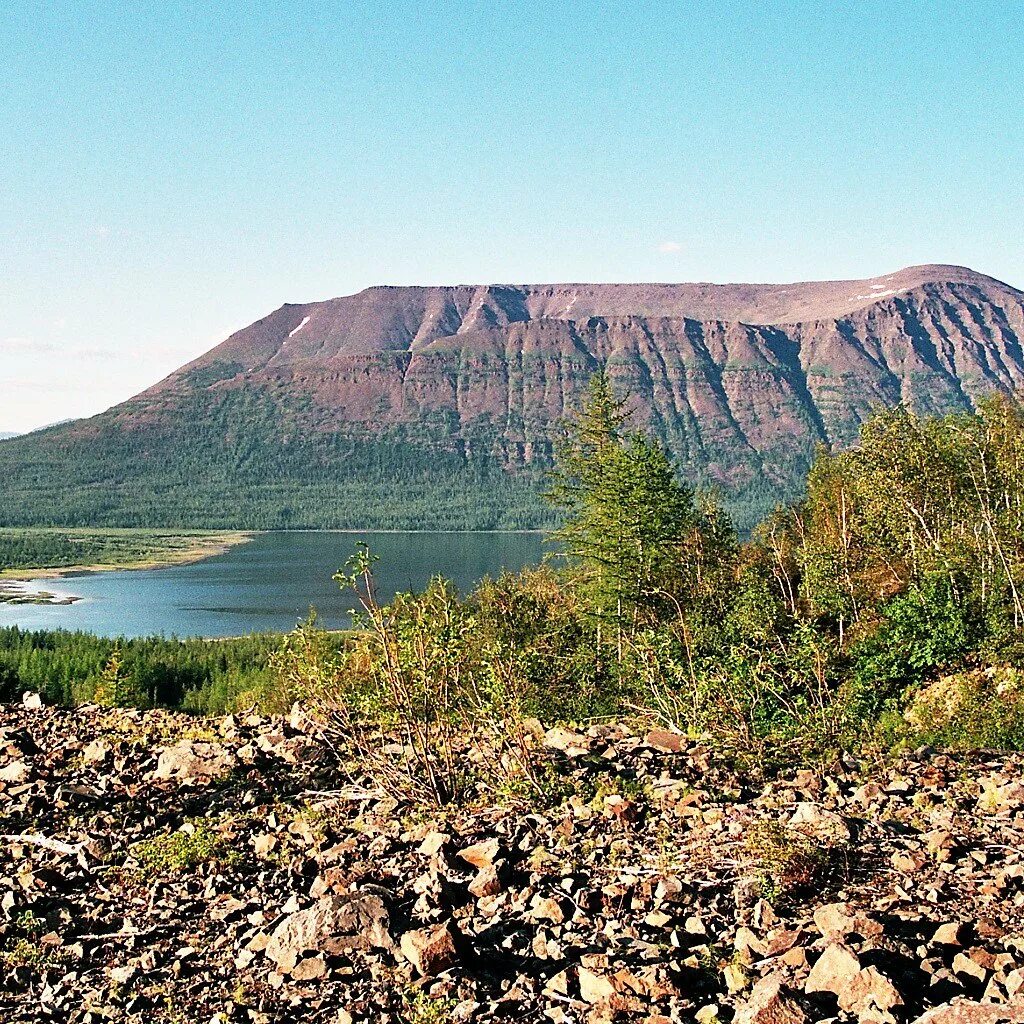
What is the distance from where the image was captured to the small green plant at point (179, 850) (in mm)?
8177

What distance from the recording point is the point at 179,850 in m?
8.33

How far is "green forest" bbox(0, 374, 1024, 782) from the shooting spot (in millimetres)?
10203

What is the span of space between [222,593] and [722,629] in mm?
125921

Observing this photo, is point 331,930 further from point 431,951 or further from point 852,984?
point 852,984

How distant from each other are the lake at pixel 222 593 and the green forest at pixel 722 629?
4760 cm

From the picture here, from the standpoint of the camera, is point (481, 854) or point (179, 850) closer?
point (481, 854)

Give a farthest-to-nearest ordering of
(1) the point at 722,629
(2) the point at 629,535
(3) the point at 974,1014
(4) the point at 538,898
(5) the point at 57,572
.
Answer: (5) the point at 57,572
(2) the point at 629,535
(1) the point at 722,629
(4) the point at 538,898
(3) the point at 974,1014

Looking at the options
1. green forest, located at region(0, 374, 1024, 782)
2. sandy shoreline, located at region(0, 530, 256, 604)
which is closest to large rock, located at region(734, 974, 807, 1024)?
green forest, located at region(0, 374, 1024, 782)

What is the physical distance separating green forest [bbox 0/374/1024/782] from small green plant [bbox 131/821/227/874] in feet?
5.42

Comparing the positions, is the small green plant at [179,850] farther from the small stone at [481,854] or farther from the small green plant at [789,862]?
the small green plant at [789,862]

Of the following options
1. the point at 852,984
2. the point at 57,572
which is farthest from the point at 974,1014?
the point at 57,572

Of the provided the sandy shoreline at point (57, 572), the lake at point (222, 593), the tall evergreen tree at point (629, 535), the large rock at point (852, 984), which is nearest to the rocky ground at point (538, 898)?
the large rock at point (852, 984)

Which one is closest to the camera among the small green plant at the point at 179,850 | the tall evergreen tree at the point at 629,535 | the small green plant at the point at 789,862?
the small green plant at the point at 789,862

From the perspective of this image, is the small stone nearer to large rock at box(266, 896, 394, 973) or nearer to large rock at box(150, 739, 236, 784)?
large rock at box(266, 896, 394, 973)
